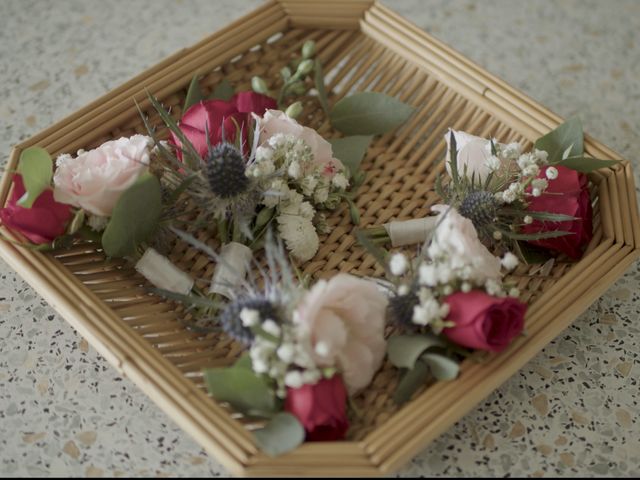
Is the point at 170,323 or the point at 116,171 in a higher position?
the point at 116,171

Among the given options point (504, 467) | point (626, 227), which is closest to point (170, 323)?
point (504, 467)

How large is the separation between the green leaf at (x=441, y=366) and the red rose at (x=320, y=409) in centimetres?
8

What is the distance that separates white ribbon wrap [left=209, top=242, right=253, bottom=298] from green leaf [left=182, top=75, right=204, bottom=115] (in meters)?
0.17

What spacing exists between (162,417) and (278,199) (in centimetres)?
22

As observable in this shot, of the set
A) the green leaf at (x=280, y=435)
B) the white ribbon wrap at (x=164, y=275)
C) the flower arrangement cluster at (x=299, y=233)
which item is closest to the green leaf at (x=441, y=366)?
the flower arrangement cluster at (x=299, y=233)

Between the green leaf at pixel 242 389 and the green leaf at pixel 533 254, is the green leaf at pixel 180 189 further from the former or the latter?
the green leaf at pixel 533 254

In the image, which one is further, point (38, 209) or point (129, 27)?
point (129, 27)

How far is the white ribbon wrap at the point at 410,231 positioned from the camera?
76 centimetres

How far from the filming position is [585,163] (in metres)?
0.76

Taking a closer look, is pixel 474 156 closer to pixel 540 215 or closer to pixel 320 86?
pixel 540 215

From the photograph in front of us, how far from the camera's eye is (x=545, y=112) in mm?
814

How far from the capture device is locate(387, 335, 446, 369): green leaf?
632 millimetres

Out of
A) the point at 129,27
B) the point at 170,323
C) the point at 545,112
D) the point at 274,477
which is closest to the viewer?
the point at 274,477

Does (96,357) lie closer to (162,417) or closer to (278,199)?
(162,417)
